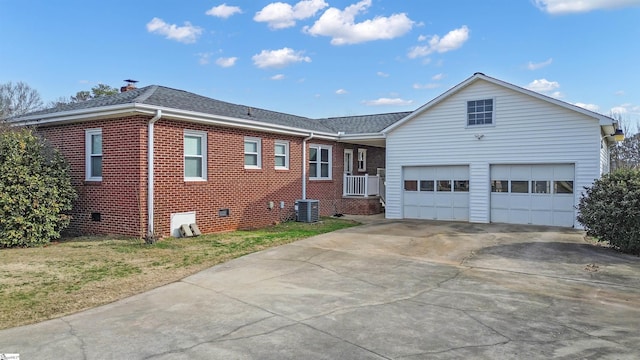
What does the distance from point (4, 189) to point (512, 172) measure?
51.0 ft

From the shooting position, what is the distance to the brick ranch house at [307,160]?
38.2 feet

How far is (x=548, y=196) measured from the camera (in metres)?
14.8

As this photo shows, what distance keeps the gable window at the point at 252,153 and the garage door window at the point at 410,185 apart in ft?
20.7

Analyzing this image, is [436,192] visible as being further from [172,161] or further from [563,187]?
[172,161]

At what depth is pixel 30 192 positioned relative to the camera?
1067 cm

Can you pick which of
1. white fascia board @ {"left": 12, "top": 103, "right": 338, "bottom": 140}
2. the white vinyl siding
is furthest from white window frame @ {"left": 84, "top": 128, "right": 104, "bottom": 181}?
the white vinyl siding

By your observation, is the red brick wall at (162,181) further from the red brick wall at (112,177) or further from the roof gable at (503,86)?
the roof gable at (503,86)

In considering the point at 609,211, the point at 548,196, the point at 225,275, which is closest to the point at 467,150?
the point at 548,196

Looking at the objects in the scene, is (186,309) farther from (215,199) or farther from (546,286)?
(215,199)

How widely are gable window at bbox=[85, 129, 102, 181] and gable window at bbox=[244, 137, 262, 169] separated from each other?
14.6 ft

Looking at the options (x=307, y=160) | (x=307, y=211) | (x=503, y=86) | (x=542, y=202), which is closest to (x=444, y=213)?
(x=542, y=202)

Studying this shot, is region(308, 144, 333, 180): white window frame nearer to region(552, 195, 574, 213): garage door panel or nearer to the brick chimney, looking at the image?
the brick chimney

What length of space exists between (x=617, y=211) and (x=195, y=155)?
11.2m

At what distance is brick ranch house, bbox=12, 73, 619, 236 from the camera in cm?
1166
